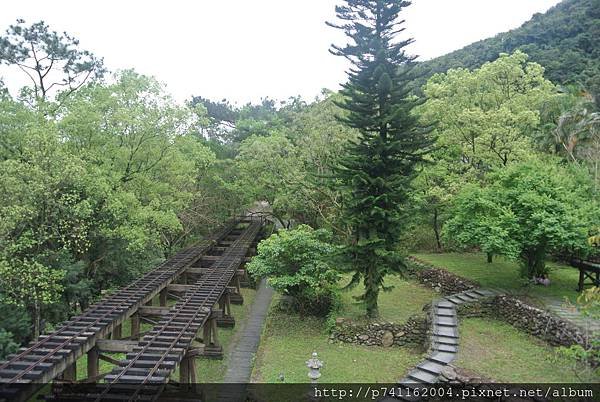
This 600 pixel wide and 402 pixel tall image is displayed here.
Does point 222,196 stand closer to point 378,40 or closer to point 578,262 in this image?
point 378,40

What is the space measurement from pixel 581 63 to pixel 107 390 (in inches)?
1582

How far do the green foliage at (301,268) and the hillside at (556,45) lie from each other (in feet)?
70.1

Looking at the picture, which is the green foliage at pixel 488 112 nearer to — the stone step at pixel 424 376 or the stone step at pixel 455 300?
the stone step at pixel 455 300

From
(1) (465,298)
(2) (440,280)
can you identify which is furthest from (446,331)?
(2) (440,280)

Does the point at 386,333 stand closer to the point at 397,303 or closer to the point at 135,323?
the point at 397,303

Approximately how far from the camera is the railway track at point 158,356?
7.48 metres

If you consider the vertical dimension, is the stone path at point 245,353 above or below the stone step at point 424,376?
below

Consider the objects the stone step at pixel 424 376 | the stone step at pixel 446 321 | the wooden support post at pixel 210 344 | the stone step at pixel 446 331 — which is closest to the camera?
the stone step at pixel 424 376

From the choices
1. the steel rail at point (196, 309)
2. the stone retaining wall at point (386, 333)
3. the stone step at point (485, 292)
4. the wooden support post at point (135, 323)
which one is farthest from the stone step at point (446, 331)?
the wooden support post at point (135, 323)

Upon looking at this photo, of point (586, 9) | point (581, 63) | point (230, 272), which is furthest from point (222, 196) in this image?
point (586, 9)

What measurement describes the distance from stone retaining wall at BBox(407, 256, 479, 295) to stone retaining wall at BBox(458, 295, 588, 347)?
1.49 metres

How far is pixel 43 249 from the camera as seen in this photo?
13.2m

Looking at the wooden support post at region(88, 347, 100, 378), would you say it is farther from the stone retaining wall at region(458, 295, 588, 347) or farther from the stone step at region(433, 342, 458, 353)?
the stone retaining wall at region(458, 295, 588, 347)

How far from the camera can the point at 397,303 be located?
14602 millimetres
